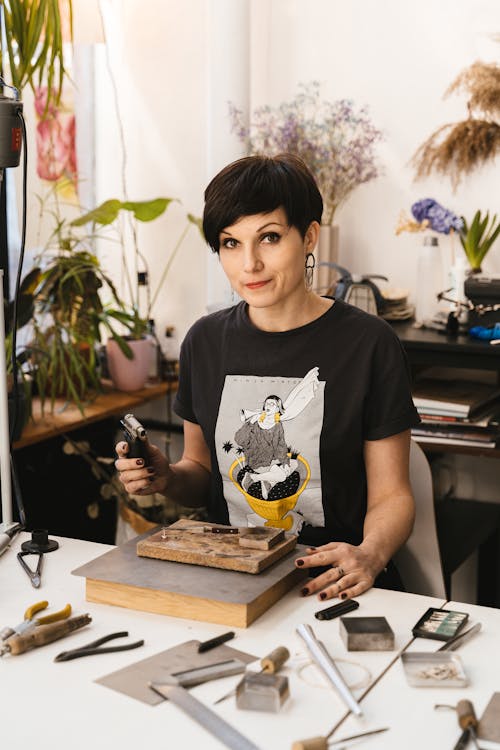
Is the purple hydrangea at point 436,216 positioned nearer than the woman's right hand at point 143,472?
No

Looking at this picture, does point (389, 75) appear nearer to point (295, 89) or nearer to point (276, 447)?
point (295, 89)

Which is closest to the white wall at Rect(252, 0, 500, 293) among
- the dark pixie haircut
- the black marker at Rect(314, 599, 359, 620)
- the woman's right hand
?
the dark pixie haircut

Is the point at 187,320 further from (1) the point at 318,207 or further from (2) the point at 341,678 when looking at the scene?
(2) the point at 341,678

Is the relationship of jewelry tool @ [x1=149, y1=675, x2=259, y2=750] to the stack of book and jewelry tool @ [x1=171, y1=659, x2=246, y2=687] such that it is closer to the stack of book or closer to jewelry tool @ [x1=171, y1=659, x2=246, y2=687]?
jewelry tool @ [x1=171, y1=659, x2=246, y2=687]

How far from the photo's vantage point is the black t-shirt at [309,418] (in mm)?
1798

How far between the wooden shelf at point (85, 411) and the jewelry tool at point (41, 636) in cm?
139

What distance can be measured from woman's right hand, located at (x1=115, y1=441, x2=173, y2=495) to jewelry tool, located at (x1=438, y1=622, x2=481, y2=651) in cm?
60

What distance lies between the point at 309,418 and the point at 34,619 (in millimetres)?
660

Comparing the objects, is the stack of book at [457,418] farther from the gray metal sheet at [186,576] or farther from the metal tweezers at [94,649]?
the metal tweezers at [94,649]

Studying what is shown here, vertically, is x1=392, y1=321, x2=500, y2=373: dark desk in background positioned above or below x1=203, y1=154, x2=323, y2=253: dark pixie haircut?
below

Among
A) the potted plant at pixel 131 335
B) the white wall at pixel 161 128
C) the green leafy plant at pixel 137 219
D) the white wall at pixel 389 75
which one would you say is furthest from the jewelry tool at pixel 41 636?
the white wall at pixel 161 128

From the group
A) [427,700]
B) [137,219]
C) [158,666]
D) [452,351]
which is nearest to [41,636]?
[158,666]

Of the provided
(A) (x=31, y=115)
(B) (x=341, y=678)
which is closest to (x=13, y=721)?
(B) (x=341, y=678)

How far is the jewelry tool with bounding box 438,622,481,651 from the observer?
132cm
